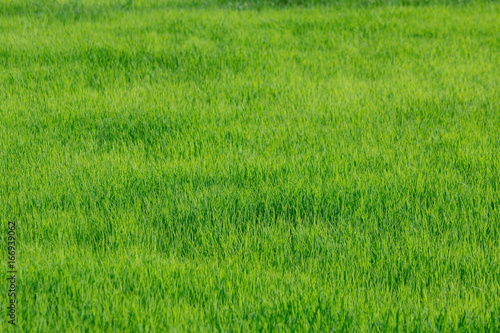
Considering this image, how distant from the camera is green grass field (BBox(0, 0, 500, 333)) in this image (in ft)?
9.76

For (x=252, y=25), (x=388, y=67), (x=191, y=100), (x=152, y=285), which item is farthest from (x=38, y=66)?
(x=152, y=285)

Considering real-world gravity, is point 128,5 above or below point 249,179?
above

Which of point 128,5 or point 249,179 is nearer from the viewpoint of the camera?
point 249,179

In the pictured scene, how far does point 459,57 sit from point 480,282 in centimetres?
480

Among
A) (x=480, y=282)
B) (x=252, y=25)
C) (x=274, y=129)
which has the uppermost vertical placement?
(x=252, y=25)

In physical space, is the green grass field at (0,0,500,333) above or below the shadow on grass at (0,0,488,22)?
below

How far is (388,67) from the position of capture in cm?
703

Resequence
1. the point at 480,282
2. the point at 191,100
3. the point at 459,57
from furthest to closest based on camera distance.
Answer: the point at 459,57 → the point at 191,100 → the point at 480,282

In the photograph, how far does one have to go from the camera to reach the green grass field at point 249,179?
2.97m

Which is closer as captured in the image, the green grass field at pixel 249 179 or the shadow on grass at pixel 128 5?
the green grass field at pixel 249 179

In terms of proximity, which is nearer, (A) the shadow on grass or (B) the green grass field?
(B) the green grass field

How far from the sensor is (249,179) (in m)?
4.32

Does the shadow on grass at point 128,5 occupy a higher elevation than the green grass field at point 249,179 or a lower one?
higher

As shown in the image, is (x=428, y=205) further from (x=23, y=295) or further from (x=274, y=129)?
(x=23, y=295)
